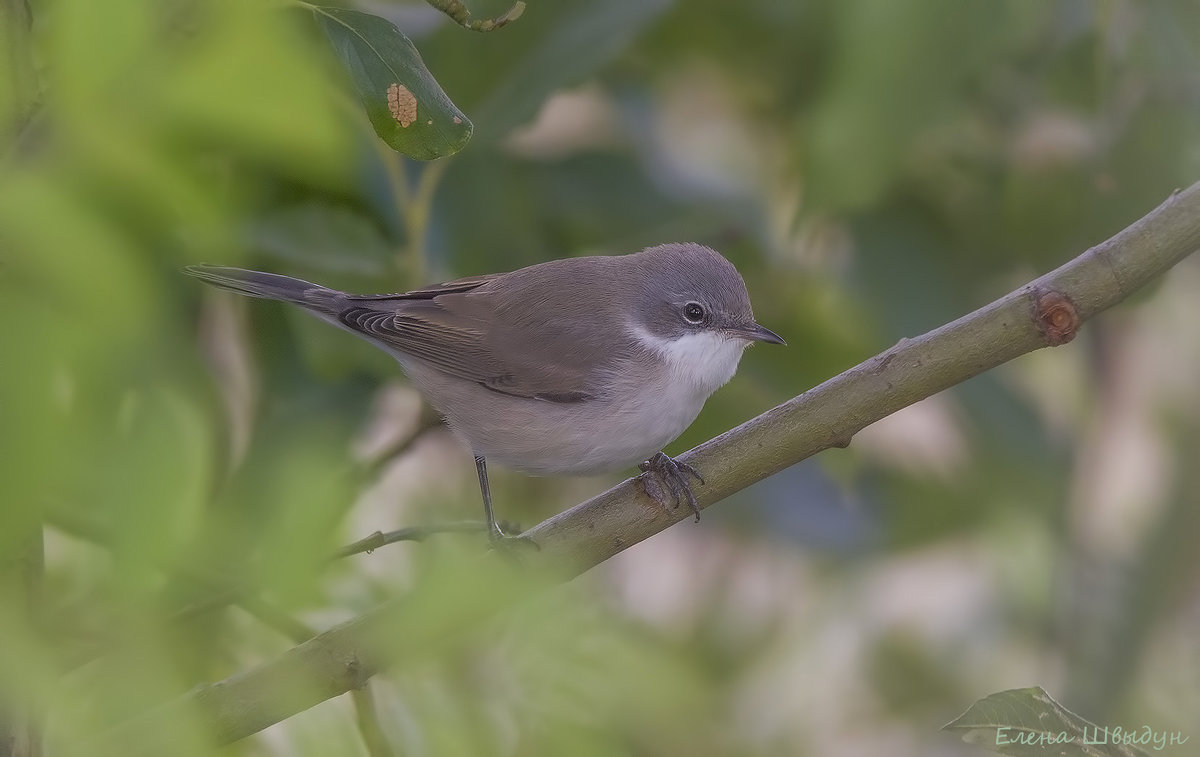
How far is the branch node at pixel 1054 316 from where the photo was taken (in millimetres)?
1729

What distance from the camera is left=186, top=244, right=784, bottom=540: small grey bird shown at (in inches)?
106

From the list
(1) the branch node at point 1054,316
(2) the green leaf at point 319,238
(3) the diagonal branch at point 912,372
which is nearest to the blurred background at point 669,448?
(2) the green leaf at point 319,238

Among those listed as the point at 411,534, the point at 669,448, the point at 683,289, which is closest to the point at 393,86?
the point at 411,534

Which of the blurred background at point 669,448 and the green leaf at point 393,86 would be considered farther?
the green leaf at point 393,86

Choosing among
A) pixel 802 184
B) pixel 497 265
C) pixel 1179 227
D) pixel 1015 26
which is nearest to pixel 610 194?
pixel 497 265

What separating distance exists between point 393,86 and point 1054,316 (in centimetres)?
103

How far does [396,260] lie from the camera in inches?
99.1

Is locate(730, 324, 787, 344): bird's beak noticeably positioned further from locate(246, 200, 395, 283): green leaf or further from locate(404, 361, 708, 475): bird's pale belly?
locate(246, 200, 395, 283): green leaf

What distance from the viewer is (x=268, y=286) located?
7.84 feet

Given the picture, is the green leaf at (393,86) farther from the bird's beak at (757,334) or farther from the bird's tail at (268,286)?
the bird's beak at (757,334)

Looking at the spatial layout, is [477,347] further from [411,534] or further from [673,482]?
[411,534]

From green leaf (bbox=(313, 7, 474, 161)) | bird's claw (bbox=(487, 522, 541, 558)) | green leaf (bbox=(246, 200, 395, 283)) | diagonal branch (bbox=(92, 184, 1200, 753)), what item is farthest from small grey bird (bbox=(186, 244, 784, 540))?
green leaf (bbox=(313, 7, 474, 161))

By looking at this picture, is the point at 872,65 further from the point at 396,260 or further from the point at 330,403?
the point at 330,403

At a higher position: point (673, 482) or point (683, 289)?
point (683, 289)
